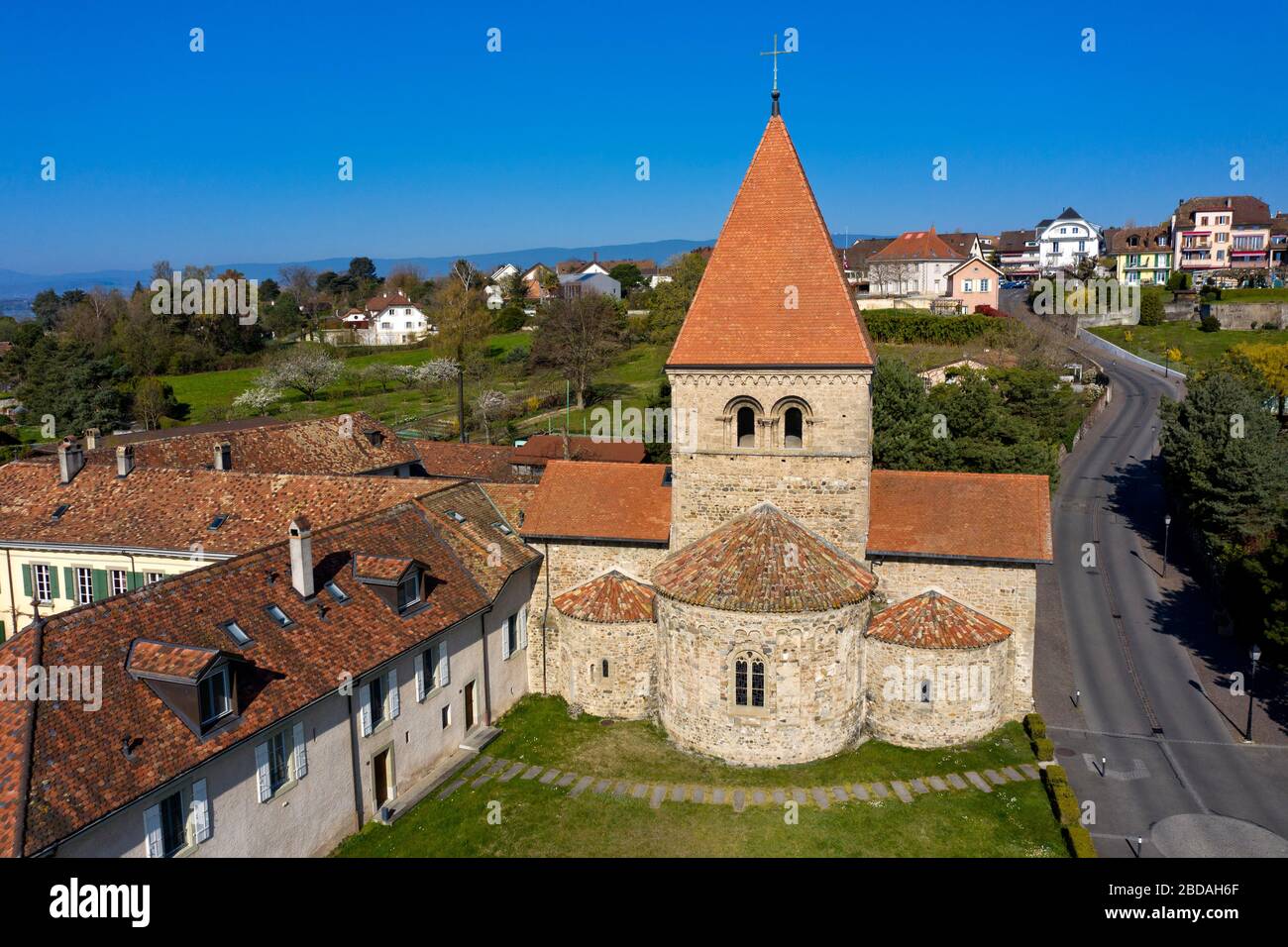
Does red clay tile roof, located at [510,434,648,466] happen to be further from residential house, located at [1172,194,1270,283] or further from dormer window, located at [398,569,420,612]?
residential house, located at [1172,194,1270,283]

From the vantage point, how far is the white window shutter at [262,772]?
20922mm

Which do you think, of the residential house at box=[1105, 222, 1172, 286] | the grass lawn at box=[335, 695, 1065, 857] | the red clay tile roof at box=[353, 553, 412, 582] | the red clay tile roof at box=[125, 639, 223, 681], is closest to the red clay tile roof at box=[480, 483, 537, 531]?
the red clay tile roof at box=[353, 553, 412, 582]

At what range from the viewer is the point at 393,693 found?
25.9m

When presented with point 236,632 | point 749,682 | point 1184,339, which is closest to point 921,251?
point 1184,339

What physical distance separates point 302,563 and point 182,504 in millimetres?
15958

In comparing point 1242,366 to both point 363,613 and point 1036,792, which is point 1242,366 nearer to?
point 1036,792

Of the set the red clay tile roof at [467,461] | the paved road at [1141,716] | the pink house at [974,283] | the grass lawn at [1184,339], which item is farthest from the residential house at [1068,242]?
the red clay tile roof at [467,461]

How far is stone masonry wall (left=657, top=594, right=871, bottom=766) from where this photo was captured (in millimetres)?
27281

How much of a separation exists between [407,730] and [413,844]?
369cm

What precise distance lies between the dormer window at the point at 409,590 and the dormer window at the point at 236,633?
16.1 feet

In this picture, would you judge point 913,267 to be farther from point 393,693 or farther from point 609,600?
point 393,693

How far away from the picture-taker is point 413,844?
23922 millimetres

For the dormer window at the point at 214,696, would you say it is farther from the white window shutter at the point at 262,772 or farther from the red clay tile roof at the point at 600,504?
the red clay tile roof at the point at 600,504

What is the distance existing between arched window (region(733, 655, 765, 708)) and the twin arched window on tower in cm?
701
